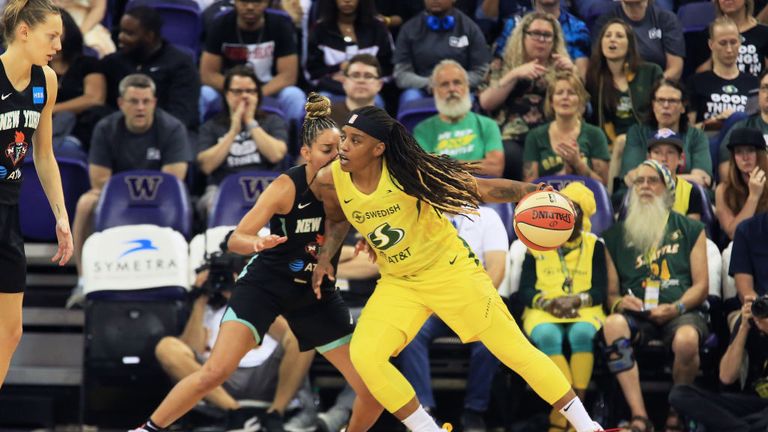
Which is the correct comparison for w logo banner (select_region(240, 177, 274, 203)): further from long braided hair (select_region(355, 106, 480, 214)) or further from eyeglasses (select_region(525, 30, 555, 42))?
long braided hair (select_region(355, 106, 480, 214))

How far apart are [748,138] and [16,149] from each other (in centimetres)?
519

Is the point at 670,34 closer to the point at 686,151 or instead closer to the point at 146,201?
the point at 686,151

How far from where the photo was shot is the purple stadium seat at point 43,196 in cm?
914

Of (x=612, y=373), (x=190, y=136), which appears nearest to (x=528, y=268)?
(x=612, y=373)

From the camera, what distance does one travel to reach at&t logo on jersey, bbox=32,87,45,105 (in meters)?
5.54

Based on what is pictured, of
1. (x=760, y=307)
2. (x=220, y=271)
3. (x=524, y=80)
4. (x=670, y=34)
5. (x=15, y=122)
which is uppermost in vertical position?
(x=15, y=122)

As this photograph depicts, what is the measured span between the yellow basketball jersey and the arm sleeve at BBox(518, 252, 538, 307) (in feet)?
6.62

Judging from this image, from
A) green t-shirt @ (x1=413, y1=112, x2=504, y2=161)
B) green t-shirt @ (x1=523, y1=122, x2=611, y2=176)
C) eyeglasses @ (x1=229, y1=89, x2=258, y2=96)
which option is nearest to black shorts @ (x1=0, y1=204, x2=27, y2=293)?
eyeglasses @ (x1=229, y1=89, x2=258, y2=96)

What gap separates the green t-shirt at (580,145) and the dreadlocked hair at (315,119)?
10.4ft

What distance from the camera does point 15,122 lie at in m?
5.48

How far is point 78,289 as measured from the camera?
8.90 m

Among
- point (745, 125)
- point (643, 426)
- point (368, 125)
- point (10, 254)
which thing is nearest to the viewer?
point (10, 254)

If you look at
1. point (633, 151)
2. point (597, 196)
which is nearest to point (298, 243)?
point (597, 196)

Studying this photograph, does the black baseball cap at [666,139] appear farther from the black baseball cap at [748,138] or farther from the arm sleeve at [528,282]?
the arm sleeve at [528,282]
